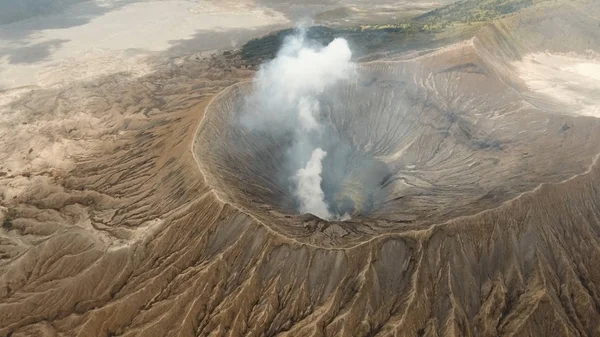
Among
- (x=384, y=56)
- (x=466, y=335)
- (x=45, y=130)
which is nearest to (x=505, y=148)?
(x=466, y=335)

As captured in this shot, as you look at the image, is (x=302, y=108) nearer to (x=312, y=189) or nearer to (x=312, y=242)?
(x=312, y=189)

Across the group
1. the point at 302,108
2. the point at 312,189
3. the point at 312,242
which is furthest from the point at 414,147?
the point at 312,242

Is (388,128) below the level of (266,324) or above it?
above

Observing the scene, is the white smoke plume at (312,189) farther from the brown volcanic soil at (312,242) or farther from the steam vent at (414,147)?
the brown volcanic soil at (312,242)

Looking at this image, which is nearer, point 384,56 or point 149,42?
point 384,56

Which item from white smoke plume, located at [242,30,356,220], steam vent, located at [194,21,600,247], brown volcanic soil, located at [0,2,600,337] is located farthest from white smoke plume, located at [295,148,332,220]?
brown volcanic soil, located at [0,2,600,337]

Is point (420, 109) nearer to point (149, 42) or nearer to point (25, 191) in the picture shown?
point (25, 191)

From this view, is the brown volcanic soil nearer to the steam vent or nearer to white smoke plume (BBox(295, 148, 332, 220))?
the steam vent
